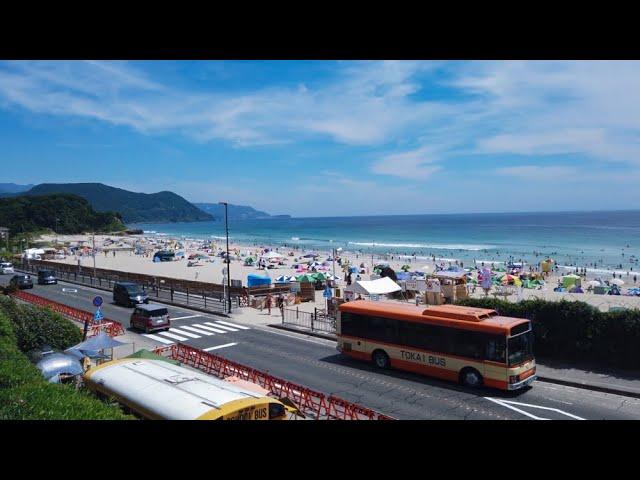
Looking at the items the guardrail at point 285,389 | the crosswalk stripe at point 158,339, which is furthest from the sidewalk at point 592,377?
the crosswalk stripe at point 158,339

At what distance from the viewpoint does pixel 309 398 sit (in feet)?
42.7

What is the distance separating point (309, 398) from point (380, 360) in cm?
519

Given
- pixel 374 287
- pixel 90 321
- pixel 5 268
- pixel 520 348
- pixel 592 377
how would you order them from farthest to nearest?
1. pixel 5 268
2. pixel 374 287
3. pixel 90 321
4. pixel 592 377
5. pixel 520 348

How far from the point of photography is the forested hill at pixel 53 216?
135625 millimetres

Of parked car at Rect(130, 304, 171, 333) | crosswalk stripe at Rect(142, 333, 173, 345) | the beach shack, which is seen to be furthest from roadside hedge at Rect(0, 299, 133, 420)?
the beach shack

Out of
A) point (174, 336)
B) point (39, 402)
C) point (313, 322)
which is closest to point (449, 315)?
point (313, 322)

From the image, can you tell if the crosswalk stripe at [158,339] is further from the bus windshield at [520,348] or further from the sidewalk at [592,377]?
the sidewalk at [592,377]

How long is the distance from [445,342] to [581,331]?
5329mm

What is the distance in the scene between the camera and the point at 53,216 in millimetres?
147375

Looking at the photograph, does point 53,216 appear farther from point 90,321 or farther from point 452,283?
point 452,283

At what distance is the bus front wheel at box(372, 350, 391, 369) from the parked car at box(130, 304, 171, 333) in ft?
38.6

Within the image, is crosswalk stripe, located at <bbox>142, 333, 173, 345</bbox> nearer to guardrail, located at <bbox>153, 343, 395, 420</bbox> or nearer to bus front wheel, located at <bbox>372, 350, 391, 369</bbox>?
guardrail, located at <bbox>153, 343, 395, 420</bbox>

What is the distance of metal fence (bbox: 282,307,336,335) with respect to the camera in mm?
24195
